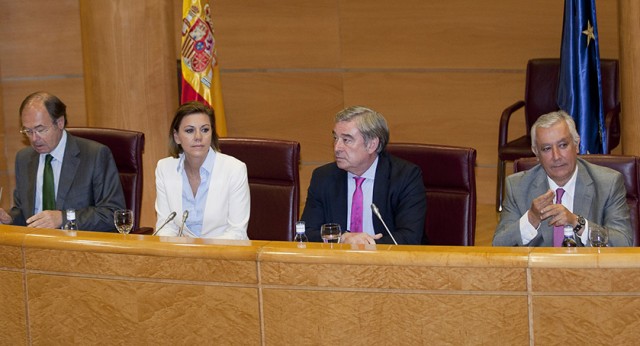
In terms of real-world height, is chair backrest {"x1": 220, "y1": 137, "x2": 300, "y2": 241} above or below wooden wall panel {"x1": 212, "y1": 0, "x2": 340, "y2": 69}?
below

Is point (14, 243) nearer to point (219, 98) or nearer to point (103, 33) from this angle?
point (103, 33)

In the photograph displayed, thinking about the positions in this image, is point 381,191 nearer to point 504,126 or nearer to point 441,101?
point 504,126

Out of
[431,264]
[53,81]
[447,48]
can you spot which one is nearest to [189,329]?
[431,264]

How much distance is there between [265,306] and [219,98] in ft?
12.1

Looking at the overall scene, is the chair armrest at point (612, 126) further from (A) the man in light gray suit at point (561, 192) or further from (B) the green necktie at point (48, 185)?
(B) the green necktie at point (48, 185)

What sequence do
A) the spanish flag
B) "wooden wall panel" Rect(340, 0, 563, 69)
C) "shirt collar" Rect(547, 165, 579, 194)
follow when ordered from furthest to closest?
"wooden wall panel" Rect(340, 0, 563, 69)
the spanish flag
"shirt collar" Rect(547, 165, 579, 194)

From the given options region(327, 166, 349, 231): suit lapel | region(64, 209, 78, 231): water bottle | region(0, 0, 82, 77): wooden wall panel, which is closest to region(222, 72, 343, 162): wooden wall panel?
region(0, 0, 82, 77): wooden wall panel

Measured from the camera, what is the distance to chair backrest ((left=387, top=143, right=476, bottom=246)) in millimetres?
4082

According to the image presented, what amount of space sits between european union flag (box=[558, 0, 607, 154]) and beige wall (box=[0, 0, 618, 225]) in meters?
0.82

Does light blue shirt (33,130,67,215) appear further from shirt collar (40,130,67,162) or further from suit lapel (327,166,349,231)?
suit lapel (327,166,349,231)

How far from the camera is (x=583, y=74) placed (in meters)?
5.88

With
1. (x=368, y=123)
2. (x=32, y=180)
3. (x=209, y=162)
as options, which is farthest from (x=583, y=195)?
(x=32, y=180)

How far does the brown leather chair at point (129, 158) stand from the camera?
4500mm

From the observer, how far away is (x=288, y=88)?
288 inches
